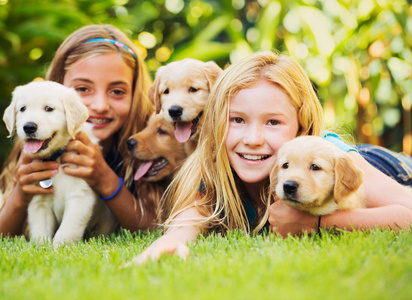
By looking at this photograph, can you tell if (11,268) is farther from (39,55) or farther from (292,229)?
(39,55)

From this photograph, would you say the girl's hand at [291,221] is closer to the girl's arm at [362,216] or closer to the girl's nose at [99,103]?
the girl's arm at [362,216]

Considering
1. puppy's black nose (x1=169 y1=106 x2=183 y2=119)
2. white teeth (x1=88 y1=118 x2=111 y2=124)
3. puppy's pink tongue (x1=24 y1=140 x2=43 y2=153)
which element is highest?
puppy's black nose (x1=169 y1=106 x2=183 y2=119)

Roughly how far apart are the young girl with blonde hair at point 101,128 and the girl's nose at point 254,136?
47.0 inches

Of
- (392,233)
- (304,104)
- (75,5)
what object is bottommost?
(392,233)

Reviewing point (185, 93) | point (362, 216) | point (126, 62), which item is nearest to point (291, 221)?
point (362, 216)

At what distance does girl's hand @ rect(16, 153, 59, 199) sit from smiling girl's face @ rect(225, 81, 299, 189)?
1301 millimetres

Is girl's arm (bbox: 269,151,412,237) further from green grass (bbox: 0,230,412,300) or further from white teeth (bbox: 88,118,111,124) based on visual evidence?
white teeth (bbox: 88,118,111,124)

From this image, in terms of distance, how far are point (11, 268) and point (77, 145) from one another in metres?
1.32

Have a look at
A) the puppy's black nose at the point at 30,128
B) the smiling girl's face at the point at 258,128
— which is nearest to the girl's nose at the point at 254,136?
the smiling girl's face at the point at 258,128

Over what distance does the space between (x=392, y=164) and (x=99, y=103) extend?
8.59 feet

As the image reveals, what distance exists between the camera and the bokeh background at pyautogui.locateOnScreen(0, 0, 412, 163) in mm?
6555

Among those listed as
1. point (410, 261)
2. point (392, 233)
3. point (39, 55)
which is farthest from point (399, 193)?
point (39, 55)

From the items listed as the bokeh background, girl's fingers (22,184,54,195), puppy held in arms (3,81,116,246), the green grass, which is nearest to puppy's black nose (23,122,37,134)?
puppy held in arms (3,81,116,246)

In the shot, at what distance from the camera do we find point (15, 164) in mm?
4230
